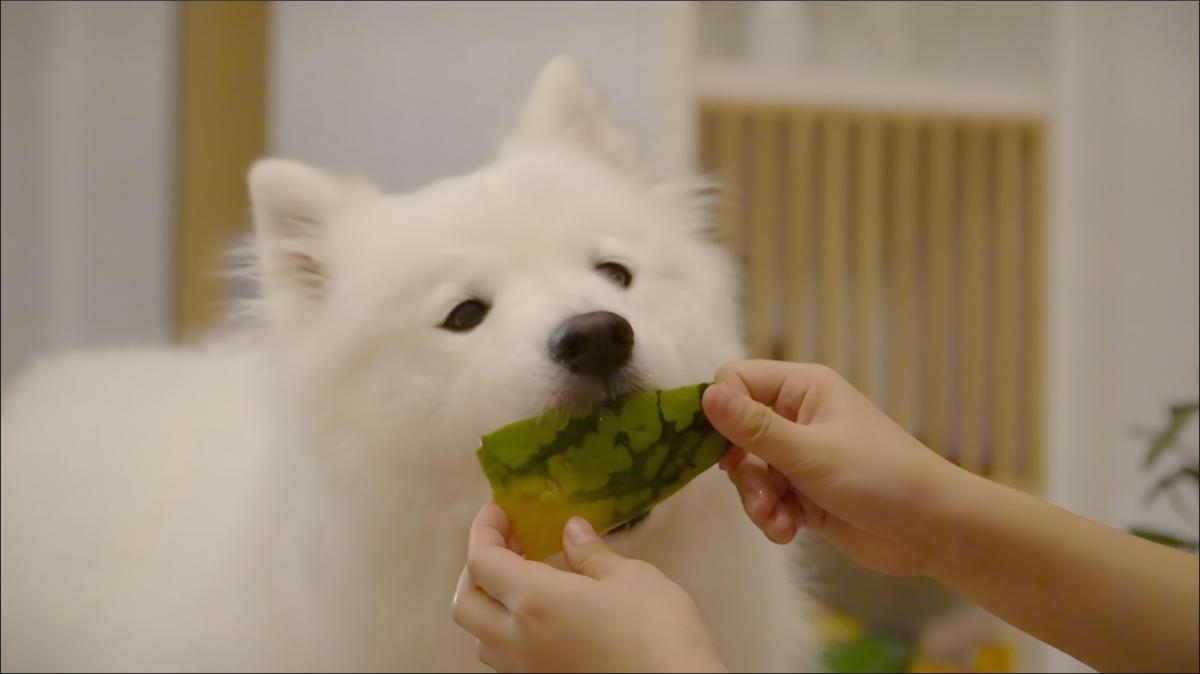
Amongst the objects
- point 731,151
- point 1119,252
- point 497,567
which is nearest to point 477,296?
point 497,567

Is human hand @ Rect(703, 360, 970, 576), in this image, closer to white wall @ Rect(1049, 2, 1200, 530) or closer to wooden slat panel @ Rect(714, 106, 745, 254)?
wooden slat panel @ Rect(714, 106, 745, 254)

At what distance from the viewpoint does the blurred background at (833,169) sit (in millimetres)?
1547

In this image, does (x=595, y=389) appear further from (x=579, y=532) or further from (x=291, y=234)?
(x=291, y=234)

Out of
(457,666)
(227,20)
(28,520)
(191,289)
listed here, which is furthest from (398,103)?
(457,666)

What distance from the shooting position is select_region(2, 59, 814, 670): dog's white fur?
36.5 inches

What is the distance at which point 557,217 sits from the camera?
97cm

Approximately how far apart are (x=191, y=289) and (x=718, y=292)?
1.07 metres

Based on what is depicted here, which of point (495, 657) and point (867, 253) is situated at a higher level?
point (867, 253)

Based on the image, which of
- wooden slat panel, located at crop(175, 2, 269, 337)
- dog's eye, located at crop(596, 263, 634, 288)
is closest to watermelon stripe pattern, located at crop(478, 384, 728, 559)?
dog's eye, located at crop(596, 263, 634, 288)

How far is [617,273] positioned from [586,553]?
16.6 inches

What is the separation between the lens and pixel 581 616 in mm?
568

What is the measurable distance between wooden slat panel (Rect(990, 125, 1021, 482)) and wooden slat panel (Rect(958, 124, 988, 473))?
3cm

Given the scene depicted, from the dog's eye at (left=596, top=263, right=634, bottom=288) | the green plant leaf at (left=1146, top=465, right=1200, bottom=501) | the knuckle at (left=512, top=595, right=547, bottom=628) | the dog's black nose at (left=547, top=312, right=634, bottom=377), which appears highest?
the dog's eye at (left=596, top=263, right=634, bottom=288)

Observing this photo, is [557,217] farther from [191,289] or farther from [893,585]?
[893,585]
